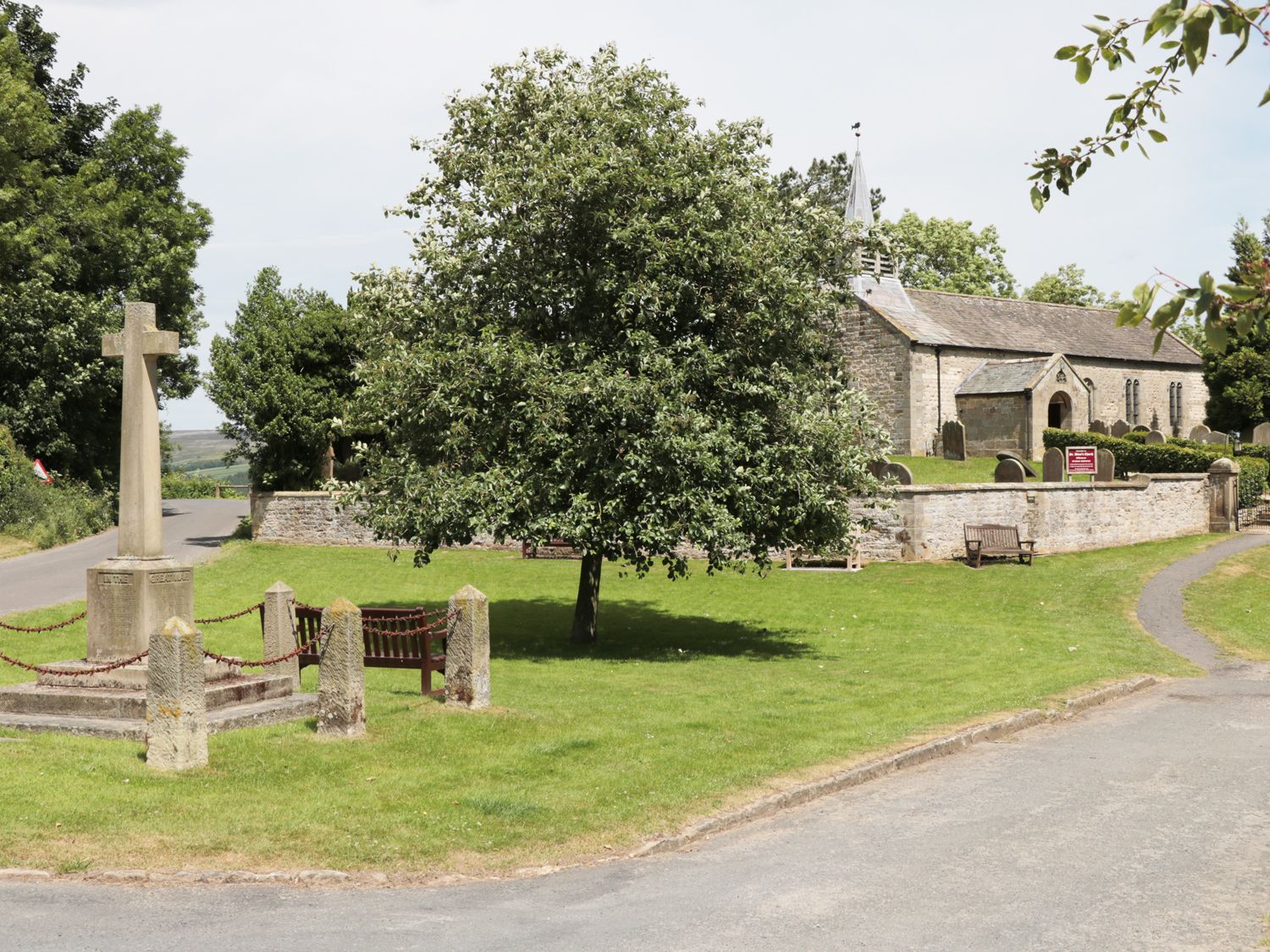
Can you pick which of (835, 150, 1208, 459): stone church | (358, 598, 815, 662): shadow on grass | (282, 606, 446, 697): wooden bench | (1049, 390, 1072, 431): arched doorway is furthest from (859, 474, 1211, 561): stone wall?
(282, 606, 446, 697): wooden bench

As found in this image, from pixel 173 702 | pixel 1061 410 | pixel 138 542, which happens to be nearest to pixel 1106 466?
pixel 1061 410

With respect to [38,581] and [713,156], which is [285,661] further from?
[38,581]

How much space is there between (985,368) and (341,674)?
43182mm

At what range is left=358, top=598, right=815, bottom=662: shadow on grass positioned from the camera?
774 inches

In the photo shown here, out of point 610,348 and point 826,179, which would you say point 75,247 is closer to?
point 610,348

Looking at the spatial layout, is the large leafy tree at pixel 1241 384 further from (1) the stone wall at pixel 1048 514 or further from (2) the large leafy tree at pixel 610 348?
(2) the large leafy tree at pixel 610 348

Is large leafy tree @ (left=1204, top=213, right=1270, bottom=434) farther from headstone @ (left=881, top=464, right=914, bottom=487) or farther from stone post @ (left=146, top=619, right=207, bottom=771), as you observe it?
stone post @ (left=146, top=619, right=207, bottom=771)

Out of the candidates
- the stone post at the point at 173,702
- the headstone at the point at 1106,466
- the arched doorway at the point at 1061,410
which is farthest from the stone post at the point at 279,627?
the arched doorway at the point at 1061,410

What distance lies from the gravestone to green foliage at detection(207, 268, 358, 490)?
23.1 metres

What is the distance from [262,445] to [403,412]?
2138 centimetres

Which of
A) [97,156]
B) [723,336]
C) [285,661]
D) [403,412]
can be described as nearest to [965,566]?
[723,336]

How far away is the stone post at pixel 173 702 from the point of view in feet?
32.8

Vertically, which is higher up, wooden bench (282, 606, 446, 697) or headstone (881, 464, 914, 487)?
headstone (881, 464, 914, 487)

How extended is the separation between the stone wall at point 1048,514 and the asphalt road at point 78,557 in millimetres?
17146
